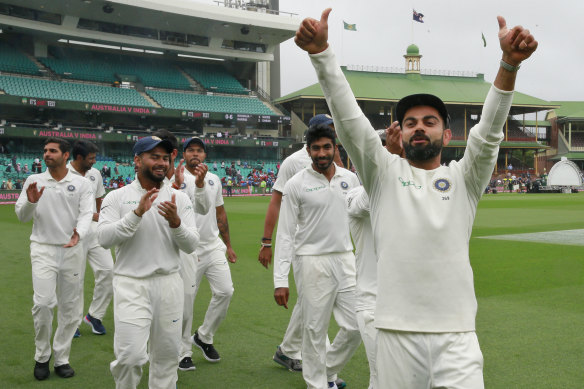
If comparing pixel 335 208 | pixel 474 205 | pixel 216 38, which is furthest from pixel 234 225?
pixel 216 38

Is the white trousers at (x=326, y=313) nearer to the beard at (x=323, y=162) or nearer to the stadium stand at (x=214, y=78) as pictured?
the beard at (x=323, y=162)

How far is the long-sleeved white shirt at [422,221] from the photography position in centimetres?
303

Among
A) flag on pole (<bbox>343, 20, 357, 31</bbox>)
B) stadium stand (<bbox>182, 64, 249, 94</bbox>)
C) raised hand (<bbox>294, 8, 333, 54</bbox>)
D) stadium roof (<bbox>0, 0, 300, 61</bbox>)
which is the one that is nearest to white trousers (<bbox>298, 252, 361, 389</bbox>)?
raised hand (<bbox>294, 8, 333, 54</bbox>)

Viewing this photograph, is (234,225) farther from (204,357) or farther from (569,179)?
(569,179)

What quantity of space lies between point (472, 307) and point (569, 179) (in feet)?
177

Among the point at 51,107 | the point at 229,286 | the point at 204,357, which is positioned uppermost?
the point at 51,107

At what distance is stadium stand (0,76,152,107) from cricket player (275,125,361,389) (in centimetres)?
4418

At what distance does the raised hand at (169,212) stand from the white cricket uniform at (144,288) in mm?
100

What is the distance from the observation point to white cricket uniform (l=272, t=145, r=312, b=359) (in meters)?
5.76

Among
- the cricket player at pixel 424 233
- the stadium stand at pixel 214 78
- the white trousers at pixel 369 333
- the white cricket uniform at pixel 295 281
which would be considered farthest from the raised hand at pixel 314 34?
the stadium stand at pixel 214 78

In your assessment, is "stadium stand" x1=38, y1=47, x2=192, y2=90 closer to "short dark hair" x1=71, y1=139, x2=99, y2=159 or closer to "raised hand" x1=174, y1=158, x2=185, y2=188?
"short dark hair" x1=71, y1=139, x2=99, y2=159

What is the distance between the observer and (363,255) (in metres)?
5.17

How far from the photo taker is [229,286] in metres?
7.08

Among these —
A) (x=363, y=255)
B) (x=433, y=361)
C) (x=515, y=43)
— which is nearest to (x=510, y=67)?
(x=515, y=43)
